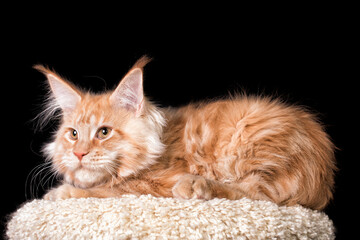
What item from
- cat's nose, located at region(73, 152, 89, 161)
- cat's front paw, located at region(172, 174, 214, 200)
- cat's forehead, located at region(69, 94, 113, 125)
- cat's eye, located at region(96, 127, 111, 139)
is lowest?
cat's front paw, located at region(172, 174, 214, 200)

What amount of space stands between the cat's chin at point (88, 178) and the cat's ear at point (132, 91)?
39cm

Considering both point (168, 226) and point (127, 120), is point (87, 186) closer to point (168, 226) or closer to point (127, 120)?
point (127, 120)

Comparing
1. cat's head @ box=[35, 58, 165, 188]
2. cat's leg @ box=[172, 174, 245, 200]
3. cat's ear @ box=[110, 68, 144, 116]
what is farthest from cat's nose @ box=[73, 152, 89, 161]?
cat's leg @ box=[172, 174, 245, 200]

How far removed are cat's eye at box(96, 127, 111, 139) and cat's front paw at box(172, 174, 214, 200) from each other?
506mm

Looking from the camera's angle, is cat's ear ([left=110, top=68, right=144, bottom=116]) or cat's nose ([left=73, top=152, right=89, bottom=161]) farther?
cat's ear ([left=110, top=68, right=144, bottom=116])

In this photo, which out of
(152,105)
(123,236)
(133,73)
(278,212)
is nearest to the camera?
(123,236)

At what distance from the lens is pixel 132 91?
209 centimetres

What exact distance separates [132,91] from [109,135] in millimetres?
278

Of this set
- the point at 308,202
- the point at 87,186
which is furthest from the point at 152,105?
the point at 308,202

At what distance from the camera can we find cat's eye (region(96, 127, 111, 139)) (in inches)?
80.4

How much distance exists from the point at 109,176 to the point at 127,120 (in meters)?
0.33

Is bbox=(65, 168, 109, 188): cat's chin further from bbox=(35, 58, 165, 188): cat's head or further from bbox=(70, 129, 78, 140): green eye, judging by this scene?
bbox=(70, 129, 78, 140): green eye

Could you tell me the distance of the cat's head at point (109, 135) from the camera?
197 cm

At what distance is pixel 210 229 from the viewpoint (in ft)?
5.30
